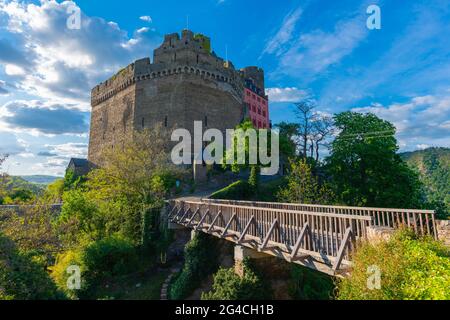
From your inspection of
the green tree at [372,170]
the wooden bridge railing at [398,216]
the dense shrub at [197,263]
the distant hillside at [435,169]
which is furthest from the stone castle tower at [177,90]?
the distant hillside at [435,169]

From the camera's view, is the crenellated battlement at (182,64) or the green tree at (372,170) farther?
the crenellated battlement at (182,64)

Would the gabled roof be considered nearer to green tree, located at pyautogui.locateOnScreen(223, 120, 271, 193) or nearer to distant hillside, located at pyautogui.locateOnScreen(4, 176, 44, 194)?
distant hillside, located at pyautogui.locateOnScreen(4, 176, 44, 194)

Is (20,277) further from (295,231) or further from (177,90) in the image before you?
(177,90)

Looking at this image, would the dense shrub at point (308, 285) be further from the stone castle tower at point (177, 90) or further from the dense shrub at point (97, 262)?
the stone castle tower at point (177, 90)

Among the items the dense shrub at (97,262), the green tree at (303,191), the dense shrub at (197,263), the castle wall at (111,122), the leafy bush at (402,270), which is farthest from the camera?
the castle wall at (111,122)

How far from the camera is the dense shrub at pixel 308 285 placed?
496 inches

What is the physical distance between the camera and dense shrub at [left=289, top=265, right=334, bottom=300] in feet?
41.3

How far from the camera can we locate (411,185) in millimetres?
23484

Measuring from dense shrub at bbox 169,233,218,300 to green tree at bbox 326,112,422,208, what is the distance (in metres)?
14.3

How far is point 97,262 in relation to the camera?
16484mm

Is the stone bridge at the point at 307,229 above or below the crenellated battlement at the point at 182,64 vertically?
below

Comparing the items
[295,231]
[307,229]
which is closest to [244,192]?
[295,231]

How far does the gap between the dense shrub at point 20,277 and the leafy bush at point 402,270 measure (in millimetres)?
10300

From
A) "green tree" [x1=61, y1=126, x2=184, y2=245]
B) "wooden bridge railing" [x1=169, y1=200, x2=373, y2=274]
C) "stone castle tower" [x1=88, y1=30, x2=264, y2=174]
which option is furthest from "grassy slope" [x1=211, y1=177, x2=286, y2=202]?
"stone castle tower" [x1=88, y1=30, x2=264, y2=174]
